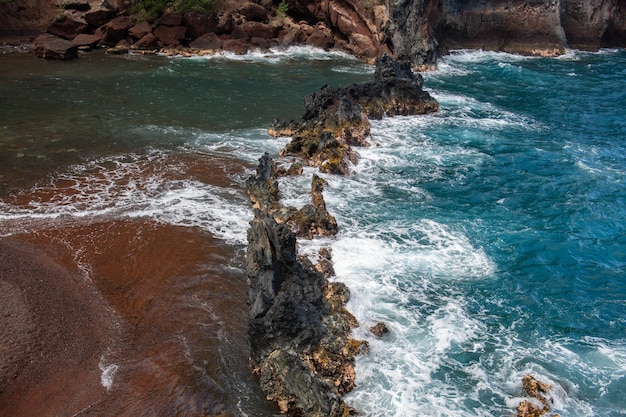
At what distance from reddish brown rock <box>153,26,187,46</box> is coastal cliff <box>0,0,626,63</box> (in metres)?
0.08

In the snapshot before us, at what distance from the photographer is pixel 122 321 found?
13.5m

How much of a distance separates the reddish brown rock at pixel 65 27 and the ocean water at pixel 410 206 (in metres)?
7.63

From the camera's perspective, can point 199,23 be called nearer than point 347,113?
No

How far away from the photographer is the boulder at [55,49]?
132 ft

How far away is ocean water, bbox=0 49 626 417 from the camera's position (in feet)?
41.1

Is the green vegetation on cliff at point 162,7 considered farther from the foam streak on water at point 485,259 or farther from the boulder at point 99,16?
the foam streak on water at point 485,259

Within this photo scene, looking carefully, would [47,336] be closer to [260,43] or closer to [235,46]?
[235,46]

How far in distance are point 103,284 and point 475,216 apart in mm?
12917

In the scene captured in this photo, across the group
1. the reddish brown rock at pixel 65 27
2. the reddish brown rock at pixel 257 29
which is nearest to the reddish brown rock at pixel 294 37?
the reddish brown rock at pixel 257 29

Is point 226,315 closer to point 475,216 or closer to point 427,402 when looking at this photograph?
point 427,402

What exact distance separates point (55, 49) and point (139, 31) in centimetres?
750

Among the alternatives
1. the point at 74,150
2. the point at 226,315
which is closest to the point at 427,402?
the point at 226,315

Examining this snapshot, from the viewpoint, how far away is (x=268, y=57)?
45125 millimetres

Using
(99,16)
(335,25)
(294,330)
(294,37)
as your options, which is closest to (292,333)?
(294,330)
